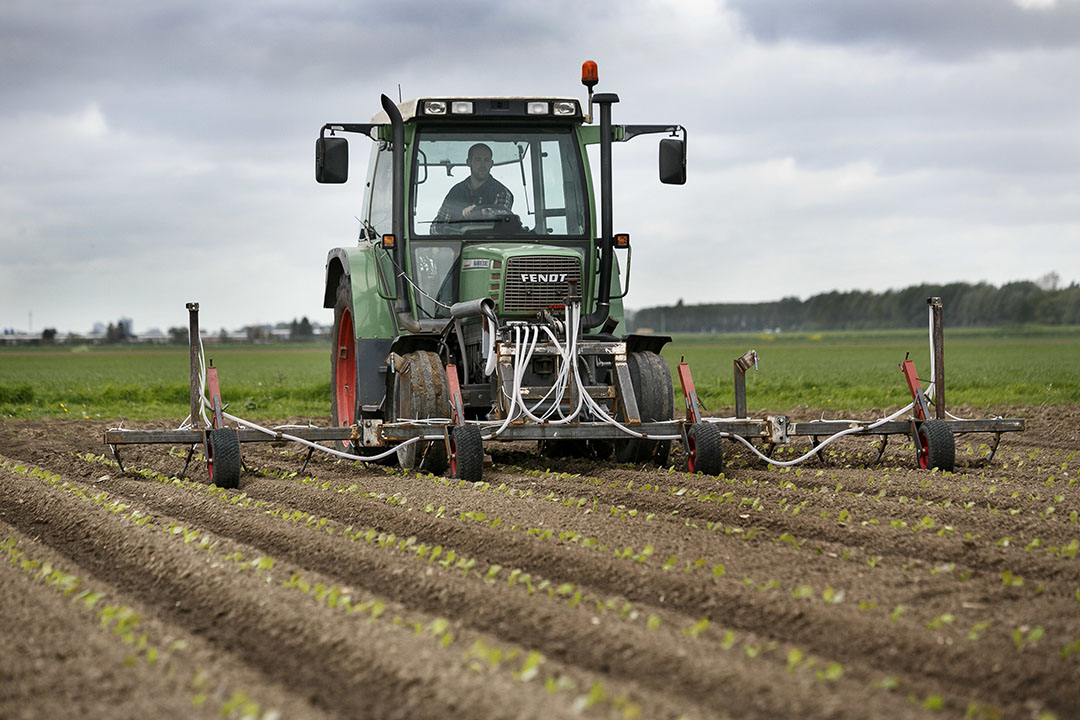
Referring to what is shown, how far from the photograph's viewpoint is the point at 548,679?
12.4 ft

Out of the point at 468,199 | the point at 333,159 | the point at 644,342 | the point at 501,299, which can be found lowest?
the point at 644,342

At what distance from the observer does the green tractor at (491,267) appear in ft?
30.2

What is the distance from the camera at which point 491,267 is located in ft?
31.1

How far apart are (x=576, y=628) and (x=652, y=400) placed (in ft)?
17.2

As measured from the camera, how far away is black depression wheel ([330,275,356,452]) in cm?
1122

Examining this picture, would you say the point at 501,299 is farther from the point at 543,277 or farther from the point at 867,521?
the point at 867,521

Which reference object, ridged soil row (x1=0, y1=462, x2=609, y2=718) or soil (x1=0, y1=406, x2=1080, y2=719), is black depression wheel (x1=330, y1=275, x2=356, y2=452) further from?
ridged soil row (x1=0, y1=462, x2=609, y2=718)

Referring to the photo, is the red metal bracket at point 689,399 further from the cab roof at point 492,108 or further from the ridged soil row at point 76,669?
the ridged soil row at point 76,669

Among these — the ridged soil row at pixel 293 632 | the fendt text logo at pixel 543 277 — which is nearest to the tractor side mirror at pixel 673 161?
the fendt text logo at pixel 543 277

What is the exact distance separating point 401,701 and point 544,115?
684 centimetres

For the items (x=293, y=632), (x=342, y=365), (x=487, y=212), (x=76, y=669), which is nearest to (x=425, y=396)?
(x=487, y=212)

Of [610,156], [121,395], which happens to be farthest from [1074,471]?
[121,395]

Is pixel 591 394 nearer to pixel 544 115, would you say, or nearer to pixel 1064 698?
pixel 544 115

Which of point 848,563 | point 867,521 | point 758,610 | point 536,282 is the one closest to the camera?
point 758,610
